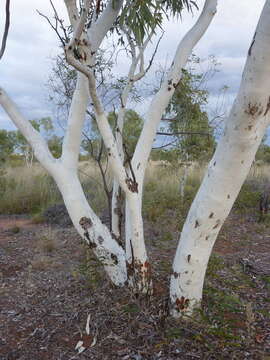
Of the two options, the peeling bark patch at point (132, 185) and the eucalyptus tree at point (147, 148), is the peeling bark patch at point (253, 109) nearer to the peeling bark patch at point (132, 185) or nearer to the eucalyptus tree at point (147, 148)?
the eucalyptus tree at point (147, 148)

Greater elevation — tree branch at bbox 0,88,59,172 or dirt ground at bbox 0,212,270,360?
tree branch at bbox 0,88,59,172

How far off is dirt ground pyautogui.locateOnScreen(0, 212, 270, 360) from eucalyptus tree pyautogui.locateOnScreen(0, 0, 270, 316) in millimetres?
202

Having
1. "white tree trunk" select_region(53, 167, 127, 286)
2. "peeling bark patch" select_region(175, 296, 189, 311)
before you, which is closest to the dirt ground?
"peeling bark patch" select_region(175, 296, 189, 311)

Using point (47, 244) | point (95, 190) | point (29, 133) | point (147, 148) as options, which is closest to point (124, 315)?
point (147, 148)

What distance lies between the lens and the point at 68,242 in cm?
560

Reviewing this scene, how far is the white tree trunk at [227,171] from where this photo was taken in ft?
5.71

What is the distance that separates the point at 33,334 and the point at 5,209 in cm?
620

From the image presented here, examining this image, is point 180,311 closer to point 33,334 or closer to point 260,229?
point 33,334

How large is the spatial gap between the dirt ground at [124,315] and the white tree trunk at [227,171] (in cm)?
25

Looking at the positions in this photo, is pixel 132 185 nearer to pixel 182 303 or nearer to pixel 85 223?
pixel 85 223

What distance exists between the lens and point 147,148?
2885 mm

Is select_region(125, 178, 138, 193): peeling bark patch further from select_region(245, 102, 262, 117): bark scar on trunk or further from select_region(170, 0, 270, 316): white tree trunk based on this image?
select_region(245, 102, 262, 117): bark scar on trunk

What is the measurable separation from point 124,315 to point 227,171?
4.96 ft

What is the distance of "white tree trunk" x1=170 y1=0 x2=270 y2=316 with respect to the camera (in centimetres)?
174
